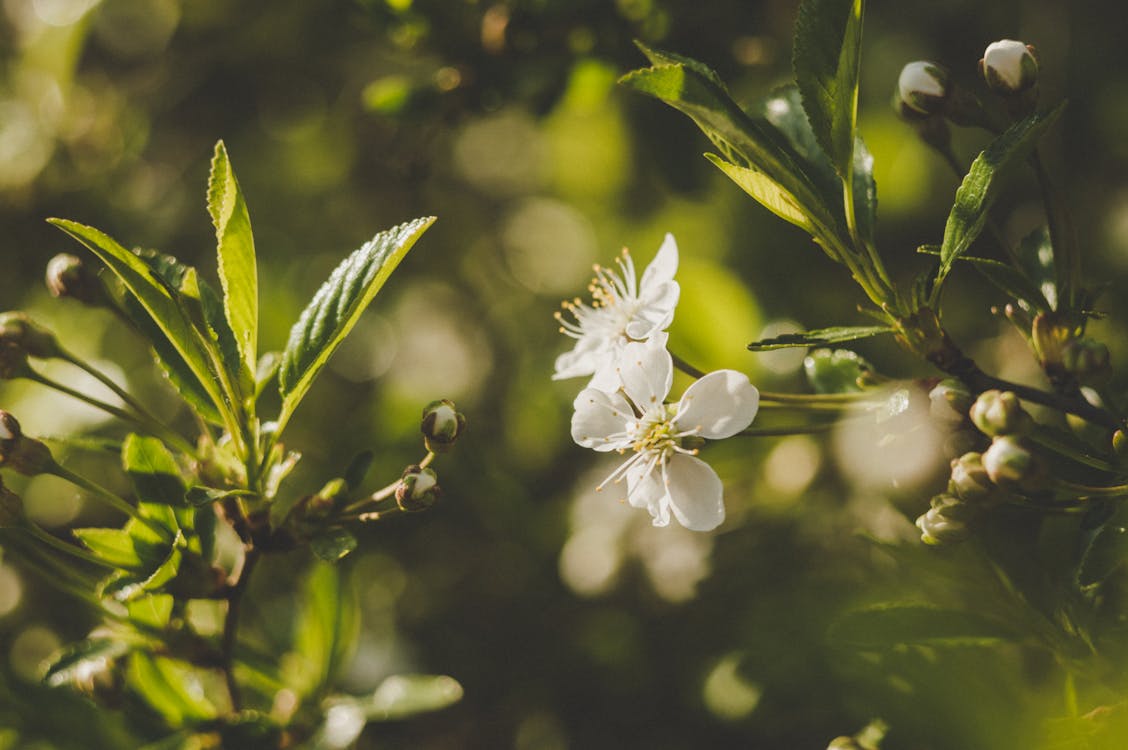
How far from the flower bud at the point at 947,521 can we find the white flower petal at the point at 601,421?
1.18ft

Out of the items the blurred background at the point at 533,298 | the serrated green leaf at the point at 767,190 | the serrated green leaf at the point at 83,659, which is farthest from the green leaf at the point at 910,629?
the serrated green leaf at the point at 83,659

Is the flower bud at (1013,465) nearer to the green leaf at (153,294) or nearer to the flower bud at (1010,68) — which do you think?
the flower bud at (1010,68)

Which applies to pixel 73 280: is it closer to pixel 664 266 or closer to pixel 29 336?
pixel 29 336

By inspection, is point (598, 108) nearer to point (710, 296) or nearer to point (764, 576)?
point (710, 296)

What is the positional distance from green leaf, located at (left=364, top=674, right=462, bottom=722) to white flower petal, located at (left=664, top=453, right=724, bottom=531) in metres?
0.40

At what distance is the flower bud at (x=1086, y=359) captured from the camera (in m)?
0.80

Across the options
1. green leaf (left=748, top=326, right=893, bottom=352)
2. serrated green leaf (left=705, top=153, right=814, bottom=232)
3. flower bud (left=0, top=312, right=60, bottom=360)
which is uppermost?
serrated green leaf (left=705, top=153, right=814, bottom=232)

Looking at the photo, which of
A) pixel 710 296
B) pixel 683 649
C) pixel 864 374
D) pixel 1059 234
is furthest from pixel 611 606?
pixel 1059 234

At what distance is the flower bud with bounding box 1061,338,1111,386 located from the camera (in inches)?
31.3

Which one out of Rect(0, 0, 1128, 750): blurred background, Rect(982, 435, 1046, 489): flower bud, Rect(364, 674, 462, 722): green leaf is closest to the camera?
Rect(982, 435, 1046, 489): flower bud

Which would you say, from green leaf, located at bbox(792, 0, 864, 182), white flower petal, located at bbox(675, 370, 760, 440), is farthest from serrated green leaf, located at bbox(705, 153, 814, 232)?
white flower petal, located at bbox(675, 370, 760, 440)

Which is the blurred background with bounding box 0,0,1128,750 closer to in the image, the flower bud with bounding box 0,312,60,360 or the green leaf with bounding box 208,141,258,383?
the flower bud with bounding box 0,312,60,360

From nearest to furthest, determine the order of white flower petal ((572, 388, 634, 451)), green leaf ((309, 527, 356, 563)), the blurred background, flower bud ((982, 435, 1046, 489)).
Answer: flower bud ((982, 435, 1046, 489)) < green leaf ((309, 527, 356, 563)) < white flower petal ((572, 388, 634, 451)) < the blurred background

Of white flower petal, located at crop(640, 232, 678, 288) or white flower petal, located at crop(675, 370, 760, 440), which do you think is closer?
white flower petal, located at crop(675, 370, 760, 440)
